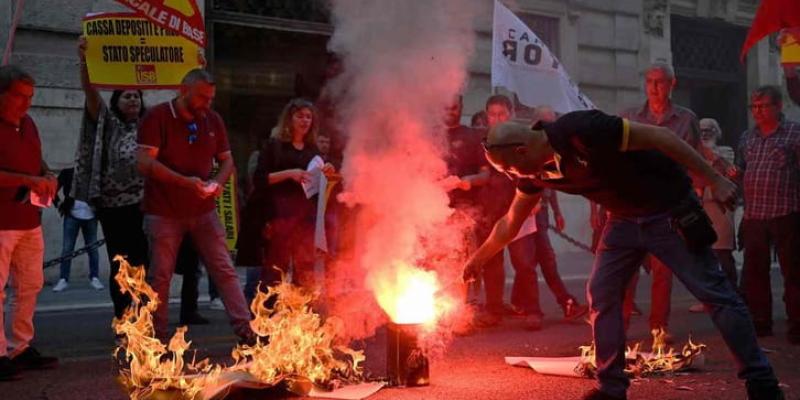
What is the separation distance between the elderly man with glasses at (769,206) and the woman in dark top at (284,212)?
3.25 m

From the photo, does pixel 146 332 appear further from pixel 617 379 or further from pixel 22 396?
pixel 617 379

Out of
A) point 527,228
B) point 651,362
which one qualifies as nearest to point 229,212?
point 527,228

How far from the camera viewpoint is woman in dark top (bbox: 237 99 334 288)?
6078mm

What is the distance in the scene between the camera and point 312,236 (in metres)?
6.11

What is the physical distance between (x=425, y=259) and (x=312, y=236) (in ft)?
4.41

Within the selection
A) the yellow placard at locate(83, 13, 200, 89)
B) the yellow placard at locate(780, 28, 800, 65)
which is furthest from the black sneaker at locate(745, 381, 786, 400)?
the yellow placard at locate(83, 13, 200, 89)

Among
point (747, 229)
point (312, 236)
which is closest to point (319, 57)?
point (312, 236)

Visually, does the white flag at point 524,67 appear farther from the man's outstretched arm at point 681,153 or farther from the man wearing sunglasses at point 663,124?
the man's outstretched arm at point 681,153

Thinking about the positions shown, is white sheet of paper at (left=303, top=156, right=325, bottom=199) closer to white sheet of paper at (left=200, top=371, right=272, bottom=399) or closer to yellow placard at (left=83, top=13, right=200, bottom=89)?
yellow placard at (left=83, top=13, right=200, bottom=89)

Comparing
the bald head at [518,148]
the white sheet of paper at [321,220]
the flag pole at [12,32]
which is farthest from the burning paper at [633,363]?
the flag pole at [12,32]

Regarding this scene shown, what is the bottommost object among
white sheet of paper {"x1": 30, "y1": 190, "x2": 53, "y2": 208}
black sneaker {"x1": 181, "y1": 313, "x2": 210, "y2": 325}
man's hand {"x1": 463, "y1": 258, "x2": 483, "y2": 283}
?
black sneaker {"x1": 181, "y1": 313, "x2": 210, "y2": 325}

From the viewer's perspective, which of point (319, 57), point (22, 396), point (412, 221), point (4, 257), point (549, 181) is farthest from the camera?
point (319, 57)

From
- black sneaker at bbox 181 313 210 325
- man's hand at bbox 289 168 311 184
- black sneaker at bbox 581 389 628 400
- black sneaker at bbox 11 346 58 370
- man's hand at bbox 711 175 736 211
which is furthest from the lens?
black sneaker at bbox 181 313 210 325

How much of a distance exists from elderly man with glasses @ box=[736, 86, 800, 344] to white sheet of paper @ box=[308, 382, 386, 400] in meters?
3.34
